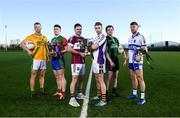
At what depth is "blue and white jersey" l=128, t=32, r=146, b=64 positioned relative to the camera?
7219mm

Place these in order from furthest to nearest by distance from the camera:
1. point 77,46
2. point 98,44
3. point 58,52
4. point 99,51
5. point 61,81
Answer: point 61,81 → point 58,52 → point 77,46 → point 99,51 → point 98,44

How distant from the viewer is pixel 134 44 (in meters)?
7.31

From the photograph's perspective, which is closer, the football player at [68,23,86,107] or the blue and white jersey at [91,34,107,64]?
the blue and white jersey at [91,34,107,64]

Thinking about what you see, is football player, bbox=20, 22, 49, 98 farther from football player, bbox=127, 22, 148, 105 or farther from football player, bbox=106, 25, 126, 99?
football player, bbox=127, 22, 148, 105

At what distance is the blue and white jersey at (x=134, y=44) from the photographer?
23.7 feet

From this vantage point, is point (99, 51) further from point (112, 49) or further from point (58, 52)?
point (58, 52)

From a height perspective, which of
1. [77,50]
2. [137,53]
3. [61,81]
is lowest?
[61,81]

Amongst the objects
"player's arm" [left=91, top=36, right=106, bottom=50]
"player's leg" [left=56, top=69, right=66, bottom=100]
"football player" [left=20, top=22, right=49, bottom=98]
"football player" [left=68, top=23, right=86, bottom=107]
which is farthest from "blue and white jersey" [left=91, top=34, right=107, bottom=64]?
"football player" [left=20, top=22, right=49, bottom=98]

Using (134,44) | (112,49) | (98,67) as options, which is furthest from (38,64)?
(134,44)

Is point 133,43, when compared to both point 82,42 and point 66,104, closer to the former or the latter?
point 82,42

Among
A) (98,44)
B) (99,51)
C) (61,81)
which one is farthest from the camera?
(61,81)

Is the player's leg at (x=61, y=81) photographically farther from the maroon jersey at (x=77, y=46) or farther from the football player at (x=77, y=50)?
the maroon jersey at (x=77, y=46)

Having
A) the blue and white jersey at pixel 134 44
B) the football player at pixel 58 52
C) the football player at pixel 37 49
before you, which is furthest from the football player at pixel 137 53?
the football player at pixel 37 49

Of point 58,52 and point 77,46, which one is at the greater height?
point 77,46
